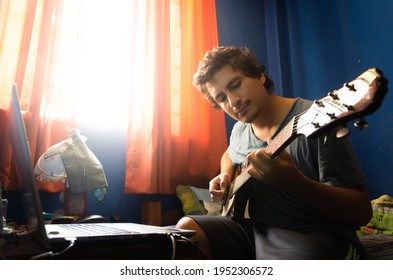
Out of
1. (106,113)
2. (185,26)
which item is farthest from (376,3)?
(106,113)

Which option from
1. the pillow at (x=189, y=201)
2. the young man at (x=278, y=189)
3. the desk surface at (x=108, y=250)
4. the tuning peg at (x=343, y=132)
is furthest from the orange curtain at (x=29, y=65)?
the tuning peg at (x=343, y=132)

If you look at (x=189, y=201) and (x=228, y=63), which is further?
(x=189, y=201)

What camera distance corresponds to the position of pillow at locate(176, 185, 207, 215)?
5.40ft

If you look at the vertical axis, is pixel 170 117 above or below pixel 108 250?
above

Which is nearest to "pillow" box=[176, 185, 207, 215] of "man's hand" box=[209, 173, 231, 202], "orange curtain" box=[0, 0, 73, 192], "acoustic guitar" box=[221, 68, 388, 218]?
"man's hand" box=[209, 173, 231, 202]

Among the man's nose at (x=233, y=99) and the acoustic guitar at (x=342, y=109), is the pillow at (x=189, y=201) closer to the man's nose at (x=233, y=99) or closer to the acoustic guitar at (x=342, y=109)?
the man's nose at (x=233, y=99)

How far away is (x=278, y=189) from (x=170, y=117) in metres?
0.96

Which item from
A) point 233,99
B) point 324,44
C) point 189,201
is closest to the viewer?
point 233,99

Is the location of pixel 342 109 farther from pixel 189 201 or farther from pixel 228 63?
pixel 189 201

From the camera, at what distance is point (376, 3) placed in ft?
6.01

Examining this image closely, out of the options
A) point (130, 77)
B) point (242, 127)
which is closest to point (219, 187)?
point (242, 127)

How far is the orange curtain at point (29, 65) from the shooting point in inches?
52.4

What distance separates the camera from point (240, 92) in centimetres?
105
